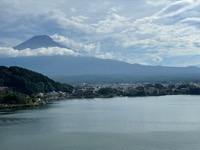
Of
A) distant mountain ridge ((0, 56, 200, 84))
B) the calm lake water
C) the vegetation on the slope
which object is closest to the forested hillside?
the vegetation on the slope

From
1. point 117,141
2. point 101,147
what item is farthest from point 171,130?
point 101,147

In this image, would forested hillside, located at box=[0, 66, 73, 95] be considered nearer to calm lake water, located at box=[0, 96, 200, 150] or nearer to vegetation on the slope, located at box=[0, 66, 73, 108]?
vegetation on the slope, located at box=[0, 66, 73, 108]

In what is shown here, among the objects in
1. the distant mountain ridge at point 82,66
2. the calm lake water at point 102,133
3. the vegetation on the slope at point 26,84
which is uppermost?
the distant mountain ridge at point 82,66

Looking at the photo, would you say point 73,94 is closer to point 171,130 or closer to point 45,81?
point 45,81

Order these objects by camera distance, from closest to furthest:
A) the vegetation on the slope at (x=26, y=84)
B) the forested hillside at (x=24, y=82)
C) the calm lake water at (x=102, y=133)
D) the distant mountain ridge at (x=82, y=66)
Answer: the calm lake water at (x=102, y=133) < the vegetation on the slope at (x=26, y=84) < the forested hillside at (x=24, y=82) < the distant mountain ridge at (x=82, y=66)

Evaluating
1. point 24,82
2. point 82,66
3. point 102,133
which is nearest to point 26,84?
point 24,82

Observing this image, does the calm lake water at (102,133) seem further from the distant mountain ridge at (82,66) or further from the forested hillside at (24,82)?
the distant mountain ridge at (82,66)

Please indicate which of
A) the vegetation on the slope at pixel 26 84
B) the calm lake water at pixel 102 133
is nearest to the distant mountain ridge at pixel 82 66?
the vegetation on the slope at pixel 26 84

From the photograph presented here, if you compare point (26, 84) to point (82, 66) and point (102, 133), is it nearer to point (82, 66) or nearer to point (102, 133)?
point (102, 133)

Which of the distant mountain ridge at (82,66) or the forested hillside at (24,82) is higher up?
the distant mountain ridge at (82,66)

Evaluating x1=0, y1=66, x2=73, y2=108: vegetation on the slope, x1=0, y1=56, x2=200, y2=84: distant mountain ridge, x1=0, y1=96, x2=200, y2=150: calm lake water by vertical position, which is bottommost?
x1=0, y1=96, x2=200, y2=150: calm lake water

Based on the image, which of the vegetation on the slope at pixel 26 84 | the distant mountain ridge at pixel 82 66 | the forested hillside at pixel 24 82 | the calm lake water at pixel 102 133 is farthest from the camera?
the distant mountain ridge at pixel 82 66
